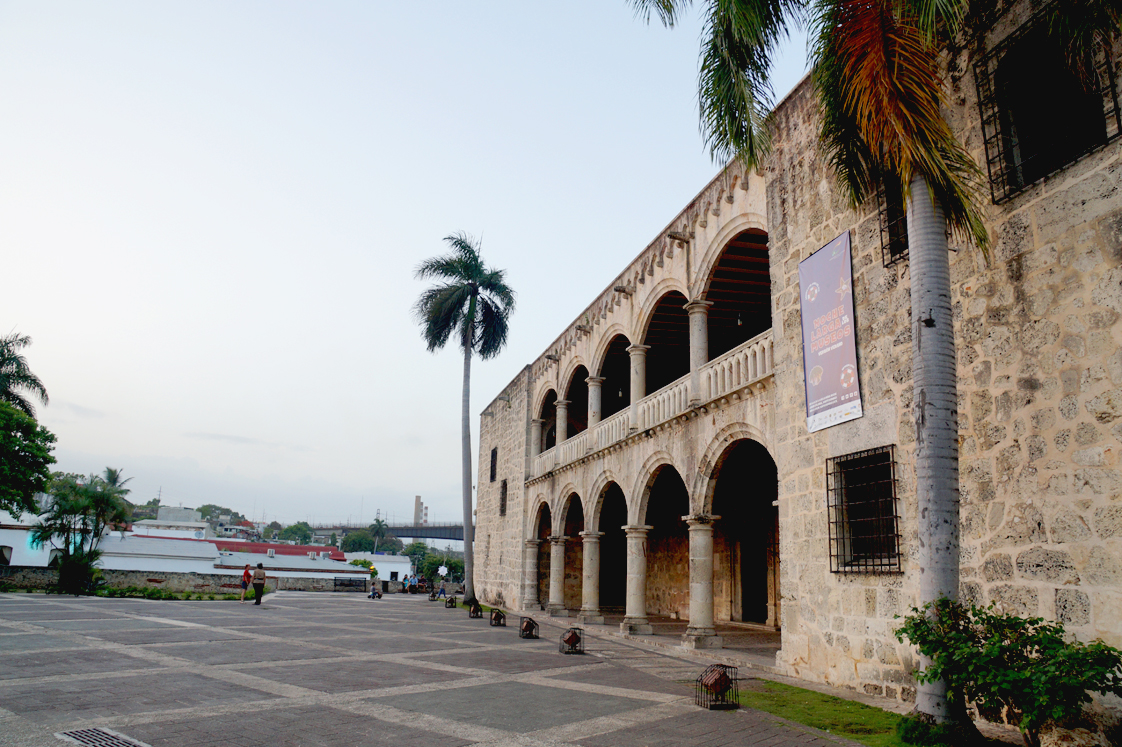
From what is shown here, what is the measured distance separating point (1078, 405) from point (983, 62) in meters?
3.56

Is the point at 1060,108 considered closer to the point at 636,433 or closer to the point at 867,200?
the point at 867,200

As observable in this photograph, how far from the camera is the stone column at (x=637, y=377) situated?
618 inches

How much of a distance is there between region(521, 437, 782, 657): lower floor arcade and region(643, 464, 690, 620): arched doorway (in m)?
0.03

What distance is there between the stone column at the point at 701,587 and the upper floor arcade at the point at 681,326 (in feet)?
6.72

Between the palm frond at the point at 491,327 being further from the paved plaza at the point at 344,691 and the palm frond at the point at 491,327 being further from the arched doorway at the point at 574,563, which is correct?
the paved plaza at the point at 344,691

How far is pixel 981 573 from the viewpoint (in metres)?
6.73

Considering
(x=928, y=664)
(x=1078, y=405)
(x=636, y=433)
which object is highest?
(x=636, y=433)

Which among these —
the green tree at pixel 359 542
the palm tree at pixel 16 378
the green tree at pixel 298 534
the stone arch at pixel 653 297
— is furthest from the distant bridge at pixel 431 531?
the stone arch at pixel 653 297

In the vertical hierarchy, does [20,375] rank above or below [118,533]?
above

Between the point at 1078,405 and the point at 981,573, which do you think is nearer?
the point at 1078,405

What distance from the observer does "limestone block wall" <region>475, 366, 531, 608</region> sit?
24.5m

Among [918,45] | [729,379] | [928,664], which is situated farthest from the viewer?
[729,379]

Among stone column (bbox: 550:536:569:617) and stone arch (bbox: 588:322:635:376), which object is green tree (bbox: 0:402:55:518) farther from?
stone arch (bbox: 588:322:635:376)

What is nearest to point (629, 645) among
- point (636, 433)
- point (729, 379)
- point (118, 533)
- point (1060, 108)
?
point (636, 433)
